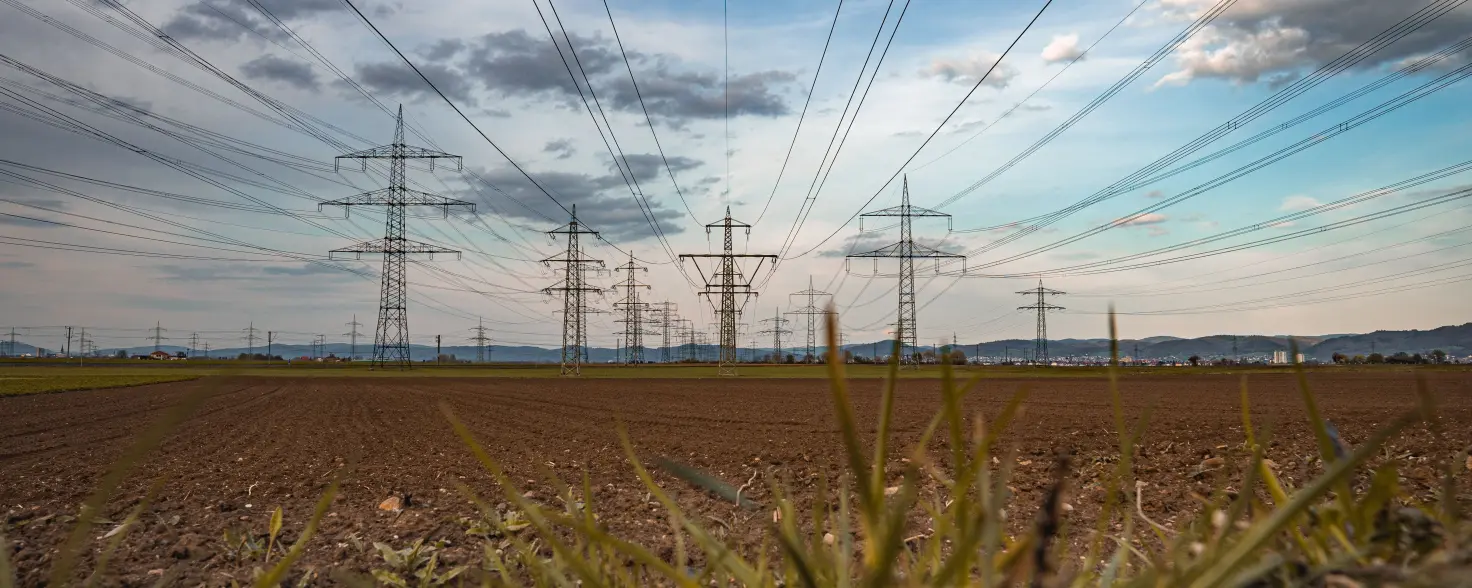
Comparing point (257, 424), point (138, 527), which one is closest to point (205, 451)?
point (257, 424)

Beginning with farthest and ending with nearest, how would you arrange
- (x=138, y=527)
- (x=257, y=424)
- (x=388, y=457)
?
(x=257, y=424)
(x=388, y=457)
(x=138, y=527)

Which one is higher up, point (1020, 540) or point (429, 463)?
point (1020, 540)

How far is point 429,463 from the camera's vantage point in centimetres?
1023

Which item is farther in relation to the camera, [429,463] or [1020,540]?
[429,463]

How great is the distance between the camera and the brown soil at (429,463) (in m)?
5.14

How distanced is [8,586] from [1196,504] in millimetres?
6900

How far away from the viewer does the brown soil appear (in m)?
5.14

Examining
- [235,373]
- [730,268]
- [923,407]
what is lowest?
[923,407]

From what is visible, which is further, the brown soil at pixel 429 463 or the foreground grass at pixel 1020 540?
the brown soil at pixel 429 463

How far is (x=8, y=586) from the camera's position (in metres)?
0.65

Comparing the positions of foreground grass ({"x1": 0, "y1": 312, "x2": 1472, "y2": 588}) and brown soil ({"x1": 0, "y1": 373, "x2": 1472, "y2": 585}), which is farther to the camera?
brown soil ({"x1": 0, "y1": 373, "x2": 1472, "y2": 585})

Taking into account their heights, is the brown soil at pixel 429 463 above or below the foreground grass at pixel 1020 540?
below

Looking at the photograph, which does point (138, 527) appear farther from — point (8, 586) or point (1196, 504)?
point (1196, 504)

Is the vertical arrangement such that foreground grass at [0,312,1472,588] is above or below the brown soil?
above
